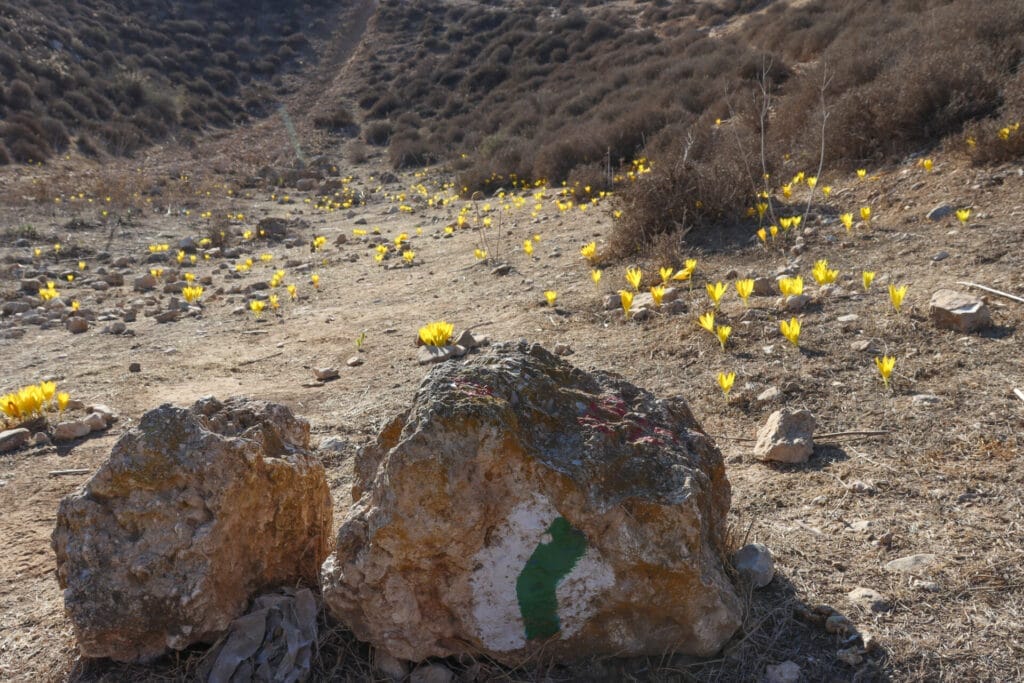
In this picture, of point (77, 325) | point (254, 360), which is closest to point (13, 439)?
point (254, 360)

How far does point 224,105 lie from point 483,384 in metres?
30.1

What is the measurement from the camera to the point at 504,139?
15.9 meters

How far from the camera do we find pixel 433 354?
4242 millimetres

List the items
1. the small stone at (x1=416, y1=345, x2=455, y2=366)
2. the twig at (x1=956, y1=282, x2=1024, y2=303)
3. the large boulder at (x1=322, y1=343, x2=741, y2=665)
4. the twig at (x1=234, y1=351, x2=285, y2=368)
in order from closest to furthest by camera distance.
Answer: the large boulder at (x1=322, y1=343, x2=741, y2=665), the twig at (x1=956, y1=282, x2=1024, y2=303), the small stone at (x1=416, y1=345, x2=455, y2=366), the twig at (x1=234, y1=351, x2=285, y2=368)

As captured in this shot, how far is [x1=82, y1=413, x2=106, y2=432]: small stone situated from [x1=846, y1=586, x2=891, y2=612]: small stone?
155 inches

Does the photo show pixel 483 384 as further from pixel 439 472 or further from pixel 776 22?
pixel 776 22

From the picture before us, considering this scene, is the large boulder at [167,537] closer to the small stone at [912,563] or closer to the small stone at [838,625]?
the small stone at [838,625]

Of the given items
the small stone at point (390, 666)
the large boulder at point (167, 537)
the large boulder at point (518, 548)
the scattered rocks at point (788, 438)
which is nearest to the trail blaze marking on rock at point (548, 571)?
the large boulder at point (518, 548)

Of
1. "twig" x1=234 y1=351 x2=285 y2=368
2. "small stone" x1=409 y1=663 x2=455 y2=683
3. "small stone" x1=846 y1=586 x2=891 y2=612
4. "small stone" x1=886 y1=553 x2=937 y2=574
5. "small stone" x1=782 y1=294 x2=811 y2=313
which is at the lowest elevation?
"twig" x1=234 y1=351 x2=285 y2=368

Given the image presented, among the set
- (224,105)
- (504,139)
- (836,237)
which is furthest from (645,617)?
(224,105)

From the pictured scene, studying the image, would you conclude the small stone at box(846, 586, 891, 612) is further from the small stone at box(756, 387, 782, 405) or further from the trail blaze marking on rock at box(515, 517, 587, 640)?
the small stone at box(756, 387, 782, 405)

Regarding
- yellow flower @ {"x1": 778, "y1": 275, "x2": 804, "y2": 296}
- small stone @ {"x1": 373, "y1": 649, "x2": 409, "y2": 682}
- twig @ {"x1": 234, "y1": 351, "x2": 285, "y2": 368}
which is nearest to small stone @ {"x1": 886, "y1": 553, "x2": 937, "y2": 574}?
small stone @ {"x1": 373, "y1": 649, "x2": 409, "y2": 682}

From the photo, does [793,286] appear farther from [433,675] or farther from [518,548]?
[433,675]

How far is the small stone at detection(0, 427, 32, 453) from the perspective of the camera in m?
3.58
